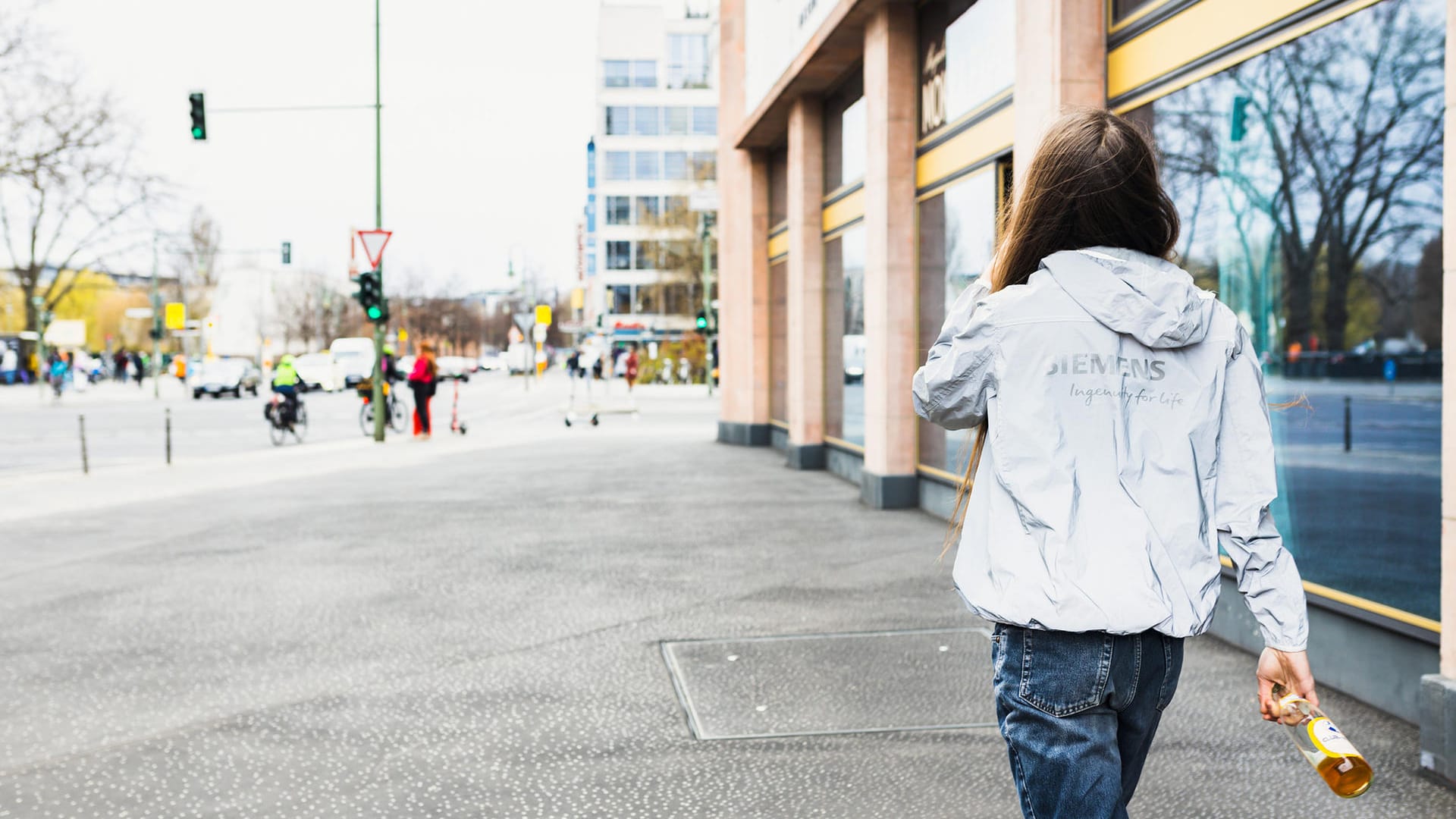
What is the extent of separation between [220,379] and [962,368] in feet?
164

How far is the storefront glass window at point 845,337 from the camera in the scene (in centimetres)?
1347

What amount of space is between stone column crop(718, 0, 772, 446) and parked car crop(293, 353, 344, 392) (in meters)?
40.7

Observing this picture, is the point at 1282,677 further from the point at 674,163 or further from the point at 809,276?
the point at 674,163

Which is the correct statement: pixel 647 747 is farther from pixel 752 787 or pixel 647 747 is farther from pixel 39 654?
pixel 39 654

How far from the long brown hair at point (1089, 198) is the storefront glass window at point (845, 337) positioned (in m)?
10.8

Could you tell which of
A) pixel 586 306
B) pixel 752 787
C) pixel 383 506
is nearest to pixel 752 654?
pixel 752 787

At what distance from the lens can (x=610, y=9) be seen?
8556 cm

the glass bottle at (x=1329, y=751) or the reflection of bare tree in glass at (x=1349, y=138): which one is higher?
the reflection of bare tree in glass at (x=1349, y=138)

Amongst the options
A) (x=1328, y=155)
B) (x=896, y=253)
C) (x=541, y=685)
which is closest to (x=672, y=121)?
(x=896, y=253)

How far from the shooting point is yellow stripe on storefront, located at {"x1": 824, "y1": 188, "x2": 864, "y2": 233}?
43.2 feet

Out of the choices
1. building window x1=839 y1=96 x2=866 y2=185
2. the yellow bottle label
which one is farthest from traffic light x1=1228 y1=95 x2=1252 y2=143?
building window x1=839 y1=96 x2=866 y2=185

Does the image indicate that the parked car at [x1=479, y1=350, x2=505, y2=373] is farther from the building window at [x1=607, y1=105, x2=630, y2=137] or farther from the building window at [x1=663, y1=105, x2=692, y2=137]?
the building window at [x1=663, y1=105, x2=692, y2=137]

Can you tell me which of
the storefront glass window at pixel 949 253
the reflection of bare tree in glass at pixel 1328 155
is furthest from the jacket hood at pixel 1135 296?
the storefront glass window at pixel 949 253

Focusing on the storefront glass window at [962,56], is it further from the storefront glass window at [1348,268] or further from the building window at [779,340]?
the building window at [779,340]
